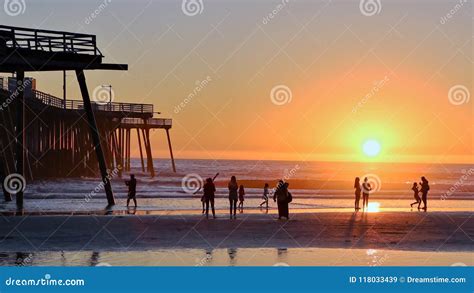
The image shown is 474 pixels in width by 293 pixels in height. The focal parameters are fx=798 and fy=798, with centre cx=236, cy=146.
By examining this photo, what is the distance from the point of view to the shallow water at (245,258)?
13469mm

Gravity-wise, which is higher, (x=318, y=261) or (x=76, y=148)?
(x=76, y=148)

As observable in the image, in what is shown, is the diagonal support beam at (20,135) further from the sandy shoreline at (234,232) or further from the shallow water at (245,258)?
the shallow water at (245,258)

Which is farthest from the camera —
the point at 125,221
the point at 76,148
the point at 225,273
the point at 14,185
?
the point at 76,148

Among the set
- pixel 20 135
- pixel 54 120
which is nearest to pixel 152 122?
pixel 54 120

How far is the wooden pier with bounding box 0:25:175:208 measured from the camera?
85.3ft

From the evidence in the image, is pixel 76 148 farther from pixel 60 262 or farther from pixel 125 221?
pixel 60 262

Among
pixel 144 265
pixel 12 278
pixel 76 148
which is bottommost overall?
pixel 12 278

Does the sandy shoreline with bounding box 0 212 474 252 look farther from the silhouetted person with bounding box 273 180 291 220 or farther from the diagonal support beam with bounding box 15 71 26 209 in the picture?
the diagonal support beam with bounding box 15 71 26 209

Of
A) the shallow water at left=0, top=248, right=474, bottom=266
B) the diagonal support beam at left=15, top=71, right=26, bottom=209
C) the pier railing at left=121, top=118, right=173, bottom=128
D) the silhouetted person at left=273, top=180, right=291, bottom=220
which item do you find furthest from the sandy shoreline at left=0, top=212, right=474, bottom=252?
the pier railing at left=121, top=118, right=173, bottom=128

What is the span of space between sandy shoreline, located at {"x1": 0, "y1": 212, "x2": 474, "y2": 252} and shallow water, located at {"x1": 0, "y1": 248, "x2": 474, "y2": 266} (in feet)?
2.69

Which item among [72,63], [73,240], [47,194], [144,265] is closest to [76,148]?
[47,194]

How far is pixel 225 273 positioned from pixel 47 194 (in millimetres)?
29676

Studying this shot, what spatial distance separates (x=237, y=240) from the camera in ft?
56.1

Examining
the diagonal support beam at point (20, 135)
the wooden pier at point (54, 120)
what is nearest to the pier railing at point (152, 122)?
the wooden pier at point (54, 120)
